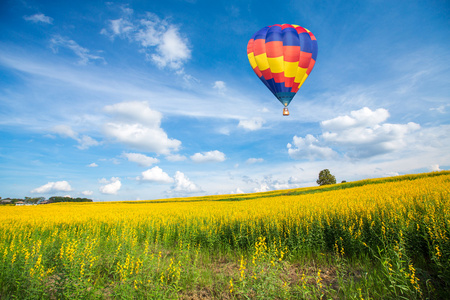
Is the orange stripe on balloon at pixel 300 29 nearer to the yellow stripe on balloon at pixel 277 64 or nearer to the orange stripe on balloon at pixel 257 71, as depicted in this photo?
the yellow stripe on balloon at pixel 277 64

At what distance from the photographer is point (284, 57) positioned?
1473 centimetres

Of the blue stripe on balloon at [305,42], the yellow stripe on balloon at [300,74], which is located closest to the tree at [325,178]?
the yellow stripe on balloon at [300,74]

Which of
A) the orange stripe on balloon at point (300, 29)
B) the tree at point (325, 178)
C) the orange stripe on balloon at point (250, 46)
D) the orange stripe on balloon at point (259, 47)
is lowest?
the tree at point (325, 178)

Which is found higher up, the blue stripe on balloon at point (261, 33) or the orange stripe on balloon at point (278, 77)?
the blue stripe on balloon at point (261, 33)

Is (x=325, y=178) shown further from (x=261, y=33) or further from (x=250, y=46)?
(x=261, y=33)

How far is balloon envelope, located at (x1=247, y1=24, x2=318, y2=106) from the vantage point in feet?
48.5

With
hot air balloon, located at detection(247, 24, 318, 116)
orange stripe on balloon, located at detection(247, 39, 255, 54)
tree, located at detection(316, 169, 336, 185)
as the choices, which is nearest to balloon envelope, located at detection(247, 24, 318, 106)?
hot air balloon, located at detection(247, 24, 318, 116)

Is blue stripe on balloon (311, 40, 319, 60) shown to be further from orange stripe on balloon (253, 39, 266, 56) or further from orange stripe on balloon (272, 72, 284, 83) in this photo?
orange stripe on balloon (253, 39, 266, 56)

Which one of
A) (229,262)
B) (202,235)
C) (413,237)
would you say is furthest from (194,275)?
(413,237)

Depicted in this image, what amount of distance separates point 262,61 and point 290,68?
6.83 ft

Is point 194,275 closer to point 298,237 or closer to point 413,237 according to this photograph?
point 298,237

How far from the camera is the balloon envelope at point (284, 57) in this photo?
48.5ft

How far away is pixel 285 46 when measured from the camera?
14758 mm

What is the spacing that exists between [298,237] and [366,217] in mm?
2343
